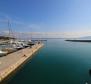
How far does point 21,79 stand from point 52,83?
3.40 m

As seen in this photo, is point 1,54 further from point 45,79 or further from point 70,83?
point 70,83

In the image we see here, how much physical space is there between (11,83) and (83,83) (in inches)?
264

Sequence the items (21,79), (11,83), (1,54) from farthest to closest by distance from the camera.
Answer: (1,54) < (21,79) < (11,83)

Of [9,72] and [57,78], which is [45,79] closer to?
[57,78]

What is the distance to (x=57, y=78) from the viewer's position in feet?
54.9

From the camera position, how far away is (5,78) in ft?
50.3

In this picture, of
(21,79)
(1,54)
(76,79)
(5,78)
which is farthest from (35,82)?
(1,54)

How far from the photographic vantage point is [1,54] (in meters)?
27.3

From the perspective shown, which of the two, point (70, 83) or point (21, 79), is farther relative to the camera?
point (21, 79)

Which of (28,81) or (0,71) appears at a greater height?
(0,71)

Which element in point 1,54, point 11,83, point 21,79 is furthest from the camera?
point 1,54

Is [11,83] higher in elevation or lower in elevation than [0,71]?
lower

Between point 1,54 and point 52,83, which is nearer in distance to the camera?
point 52,83

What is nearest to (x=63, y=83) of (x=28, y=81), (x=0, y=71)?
(x=28, y=81)
